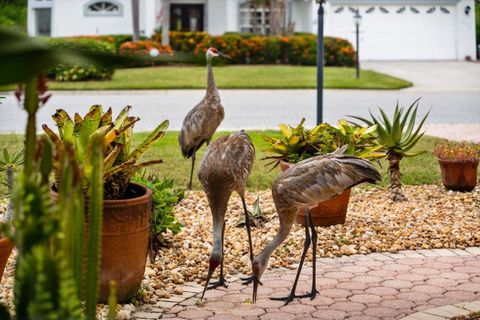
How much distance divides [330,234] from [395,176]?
1.62 m

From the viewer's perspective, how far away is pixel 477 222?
26.0 feet

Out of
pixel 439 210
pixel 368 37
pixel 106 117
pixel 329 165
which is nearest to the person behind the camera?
pixel 106 117

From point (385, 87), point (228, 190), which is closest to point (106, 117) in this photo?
point (228, 190)

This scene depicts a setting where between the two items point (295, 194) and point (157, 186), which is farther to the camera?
point (157, 186)

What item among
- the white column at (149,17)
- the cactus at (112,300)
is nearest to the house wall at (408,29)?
the white column at (149,17)

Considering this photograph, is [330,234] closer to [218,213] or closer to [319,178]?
[319,178]

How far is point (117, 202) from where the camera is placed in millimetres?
5211

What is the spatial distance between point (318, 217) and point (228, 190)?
1.77 meters

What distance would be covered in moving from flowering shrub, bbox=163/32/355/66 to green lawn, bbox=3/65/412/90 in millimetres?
1904

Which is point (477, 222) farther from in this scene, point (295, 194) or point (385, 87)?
point (385, 87)

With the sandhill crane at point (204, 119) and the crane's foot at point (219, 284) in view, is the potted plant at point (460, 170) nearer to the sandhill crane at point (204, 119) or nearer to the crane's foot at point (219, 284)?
the sandhill crane at point (204, 119)

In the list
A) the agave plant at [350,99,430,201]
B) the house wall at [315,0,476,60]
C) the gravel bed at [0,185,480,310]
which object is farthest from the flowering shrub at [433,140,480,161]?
the house wall at [315,0,476,60]

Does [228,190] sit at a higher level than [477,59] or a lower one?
lower

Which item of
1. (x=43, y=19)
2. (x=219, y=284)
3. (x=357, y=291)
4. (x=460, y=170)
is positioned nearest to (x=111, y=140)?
(x=219, y=284)
